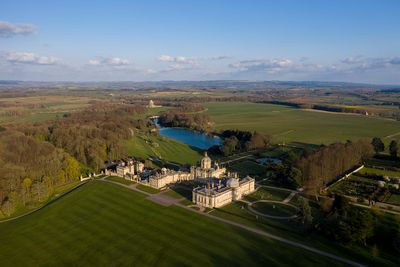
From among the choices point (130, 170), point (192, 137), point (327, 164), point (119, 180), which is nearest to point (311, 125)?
point (192, 137)

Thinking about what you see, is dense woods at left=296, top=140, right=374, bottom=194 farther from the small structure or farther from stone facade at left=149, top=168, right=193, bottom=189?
stone facade at left=149, top=168, right=193, bottom=189

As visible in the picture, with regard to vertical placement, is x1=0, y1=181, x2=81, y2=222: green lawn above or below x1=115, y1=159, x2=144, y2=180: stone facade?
below

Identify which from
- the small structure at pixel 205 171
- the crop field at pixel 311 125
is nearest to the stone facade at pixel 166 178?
the small structure at pixel 205 171

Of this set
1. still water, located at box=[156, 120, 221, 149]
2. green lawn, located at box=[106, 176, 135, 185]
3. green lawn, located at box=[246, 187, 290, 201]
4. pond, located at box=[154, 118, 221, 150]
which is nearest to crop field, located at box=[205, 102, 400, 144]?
pond, located at box=[154, 118, 221, 150]

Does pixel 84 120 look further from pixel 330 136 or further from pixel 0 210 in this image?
pixel 330 136

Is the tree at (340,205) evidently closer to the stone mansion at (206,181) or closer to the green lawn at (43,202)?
the stone mansion at (206,181)

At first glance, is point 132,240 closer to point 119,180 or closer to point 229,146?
point 119,180
